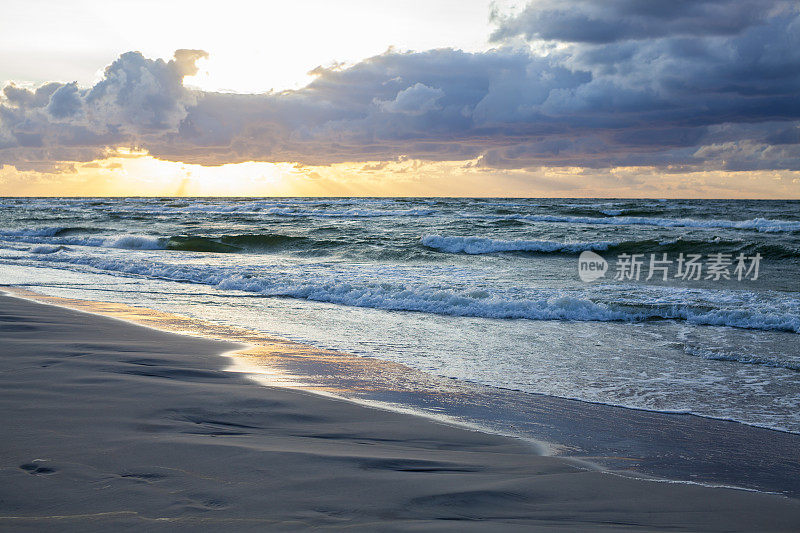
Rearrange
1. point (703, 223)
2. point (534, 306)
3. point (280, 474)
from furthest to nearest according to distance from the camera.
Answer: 1. point (703, 223)
2. point (534, 306)
3. point (280, 474)

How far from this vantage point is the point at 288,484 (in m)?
2.59

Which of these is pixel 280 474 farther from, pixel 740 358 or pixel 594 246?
pixel 594 246

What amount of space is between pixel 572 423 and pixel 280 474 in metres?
2.29

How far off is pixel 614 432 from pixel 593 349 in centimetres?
298

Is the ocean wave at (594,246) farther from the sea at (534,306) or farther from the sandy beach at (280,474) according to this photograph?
the sandy beach at (280,474)

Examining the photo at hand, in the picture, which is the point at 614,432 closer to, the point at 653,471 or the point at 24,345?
the point at 653,471

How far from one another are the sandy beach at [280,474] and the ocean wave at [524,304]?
5617 millimetres

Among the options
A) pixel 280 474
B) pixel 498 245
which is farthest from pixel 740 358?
pixel 498 245

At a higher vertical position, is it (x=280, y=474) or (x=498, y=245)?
(x=498, y=245)

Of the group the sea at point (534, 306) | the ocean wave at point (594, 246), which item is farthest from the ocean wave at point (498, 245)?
the sea at point (534, 306)

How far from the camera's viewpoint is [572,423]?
4137 mm

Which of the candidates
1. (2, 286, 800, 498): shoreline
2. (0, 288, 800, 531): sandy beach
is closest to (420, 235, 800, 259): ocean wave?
(2, 286, 800, 498): shoreline

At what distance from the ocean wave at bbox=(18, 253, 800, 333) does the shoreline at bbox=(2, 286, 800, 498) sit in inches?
155

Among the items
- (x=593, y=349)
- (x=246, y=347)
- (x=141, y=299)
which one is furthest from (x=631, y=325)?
(x=141, y=299)
